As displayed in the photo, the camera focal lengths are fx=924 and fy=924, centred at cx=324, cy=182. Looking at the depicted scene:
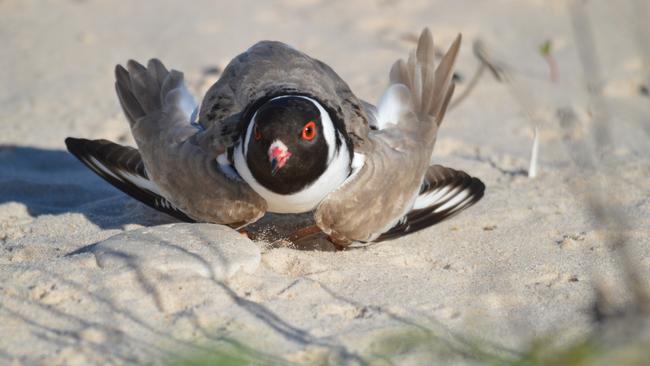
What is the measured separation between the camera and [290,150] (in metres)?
3.93

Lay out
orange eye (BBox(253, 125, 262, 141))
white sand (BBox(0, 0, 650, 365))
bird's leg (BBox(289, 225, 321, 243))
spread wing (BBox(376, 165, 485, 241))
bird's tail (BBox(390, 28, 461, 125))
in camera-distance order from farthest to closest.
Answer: bird's tail (BBox(390, 28, 461, 125)) → spread wing (BBox(376, 165, 485, 241)) → bird's leg (BBox(289, 225, 321, 243)) → orange eye (BBox(253, 125, 262, 141)) → white sand (BBox(0, 0, 650, 365))

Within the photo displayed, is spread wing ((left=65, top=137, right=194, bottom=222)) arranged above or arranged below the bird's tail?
below

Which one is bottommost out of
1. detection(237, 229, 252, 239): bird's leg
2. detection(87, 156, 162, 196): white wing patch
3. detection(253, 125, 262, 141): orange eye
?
detection(237, 229, 252, 239): bird's leg

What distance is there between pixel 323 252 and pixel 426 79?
1216 mm

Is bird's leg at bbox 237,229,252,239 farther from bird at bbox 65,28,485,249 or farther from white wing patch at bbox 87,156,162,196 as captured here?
white wing patch at bbox 87,156,162,196

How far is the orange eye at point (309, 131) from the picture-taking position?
394 centimetres

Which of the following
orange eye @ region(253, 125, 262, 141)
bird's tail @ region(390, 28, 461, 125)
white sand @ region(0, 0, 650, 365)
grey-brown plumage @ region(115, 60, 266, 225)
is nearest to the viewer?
white sand @ region(0, 0, 650, 365)

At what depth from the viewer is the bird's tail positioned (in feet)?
16.0

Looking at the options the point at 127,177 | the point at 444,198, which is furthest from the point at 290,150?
the point at 127,177

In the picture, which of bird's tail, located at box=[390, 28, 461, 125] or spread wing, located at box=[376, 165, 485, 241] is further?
bird's tail, located at box=[390, 28, 461, 125]

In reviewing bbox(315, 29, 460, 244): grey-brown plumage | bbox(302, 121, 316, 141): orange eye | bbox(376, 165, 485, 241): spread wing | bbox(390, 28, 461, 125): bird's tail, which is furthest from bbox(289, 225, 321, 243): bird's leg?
bbox(390, 28, 461, 125): bird's tail

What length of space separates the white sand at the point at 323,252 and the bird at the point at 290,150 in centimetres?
18

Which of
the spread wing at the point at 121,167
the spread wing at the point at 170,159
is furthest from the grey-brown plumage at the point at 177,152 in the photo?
the spread wing at the point at 121,167

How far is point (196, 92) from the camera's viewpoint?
6.62m
